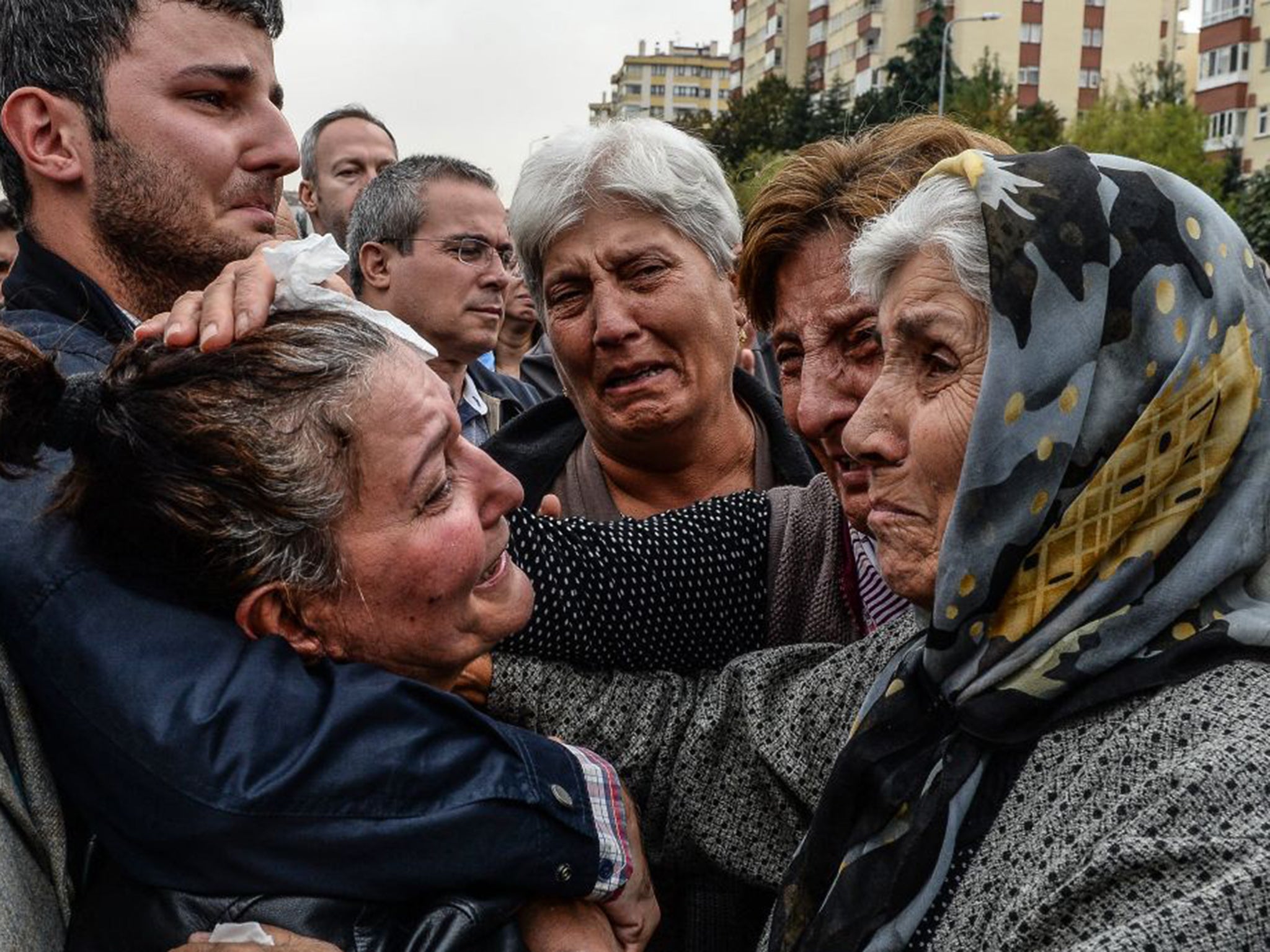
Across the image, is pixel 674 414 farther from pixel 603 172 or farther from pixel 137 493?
pixel 137 493

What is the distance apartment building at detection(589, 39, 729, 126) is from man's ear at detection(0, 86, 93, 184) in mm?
134393

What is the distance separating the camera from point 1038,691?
188cm

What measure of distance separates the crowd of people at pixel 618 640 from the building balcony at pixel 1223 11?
66542 millimetres

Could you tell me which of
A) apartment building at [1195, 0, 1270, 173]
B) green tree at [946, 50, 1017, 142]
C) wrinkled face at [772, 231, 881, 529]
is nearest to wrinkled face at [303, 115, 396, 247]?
wrinkled face at [772, 231, 881, 529]

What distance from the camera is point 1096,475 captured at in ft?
6.08

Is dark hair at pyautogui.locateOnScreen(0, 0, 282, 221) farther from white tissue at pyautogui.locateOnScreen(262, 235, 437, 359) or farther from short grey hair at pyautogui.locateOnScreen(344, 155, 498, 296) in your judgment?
short grey hair at pyautogui.locateOnScreen(344, 155, 498, 296)

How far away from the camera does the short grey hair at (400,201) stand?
6094mm

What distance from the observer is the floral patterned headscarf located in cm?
183

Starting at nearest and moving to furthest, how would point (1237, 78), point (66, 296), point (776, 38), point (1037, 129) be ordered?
point (66, 296) → point (1037, 129) → point (1237, 78) → point (776, 38)

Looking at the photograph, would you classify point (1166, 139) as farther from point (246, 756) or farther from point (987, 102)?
point (246, 756)

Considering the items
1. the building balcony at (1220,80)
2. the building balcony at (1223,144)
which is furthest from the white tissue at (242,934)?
the building balcony at (1220,80)

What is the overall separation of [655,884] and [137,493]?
47.4 inches

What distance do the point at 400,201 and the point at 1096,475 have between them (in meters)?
4.74

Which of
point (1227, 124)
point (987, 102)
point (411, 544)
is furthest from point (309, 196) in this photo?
point (1227, 124)
